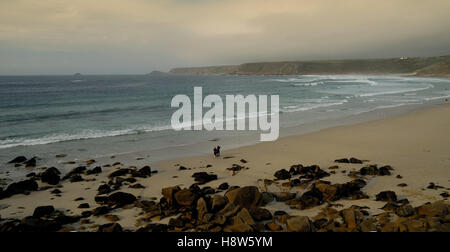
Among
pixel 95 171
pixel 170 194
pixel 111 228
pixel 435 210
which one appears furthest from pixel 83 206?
pixel 435 210

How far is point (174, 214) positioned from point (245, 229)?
305 cm

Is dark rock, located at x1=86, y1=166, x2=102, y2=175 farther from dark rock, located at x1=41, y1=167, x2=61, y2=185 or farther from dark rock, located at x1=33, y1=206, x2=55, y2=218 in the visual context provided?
dark rock, located at x1=33, y1=206, x2=55, y2=218

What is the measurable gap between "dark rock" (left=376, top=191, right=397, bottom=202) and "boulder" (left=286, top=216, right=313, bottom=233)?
4.36 m

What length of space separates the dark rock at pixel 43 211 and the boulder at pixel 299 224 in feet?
28.5

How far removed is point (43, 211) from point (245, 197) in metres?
7.50

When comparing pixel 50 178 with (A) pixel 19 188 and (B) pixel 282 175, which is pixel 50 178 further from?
(B) pixel 282 175

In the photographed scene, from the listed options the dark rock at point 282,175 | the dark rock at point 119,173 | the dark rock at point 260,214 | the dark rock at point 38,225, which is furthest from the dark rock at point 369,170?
the dark rock at point 38,225

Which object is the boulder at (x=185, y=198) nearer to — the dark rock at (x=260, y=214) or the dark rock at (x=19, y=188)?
the dark rock at (x=260, y=214)

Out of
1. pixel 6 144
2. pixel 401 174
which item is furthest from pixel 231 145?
pixel 6 144

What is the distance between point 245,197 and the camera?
10922 millimetres

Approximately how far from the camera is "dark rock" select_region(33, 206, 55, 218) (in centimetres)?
1080

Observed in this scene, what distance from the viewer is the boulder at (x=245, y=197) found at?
1073 centimetres

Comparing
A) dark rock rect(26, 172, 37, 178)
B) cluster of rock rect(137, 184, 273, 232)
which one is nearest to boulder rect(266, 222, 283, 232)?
cluster of rock rect(137, 184, 273, 232)
